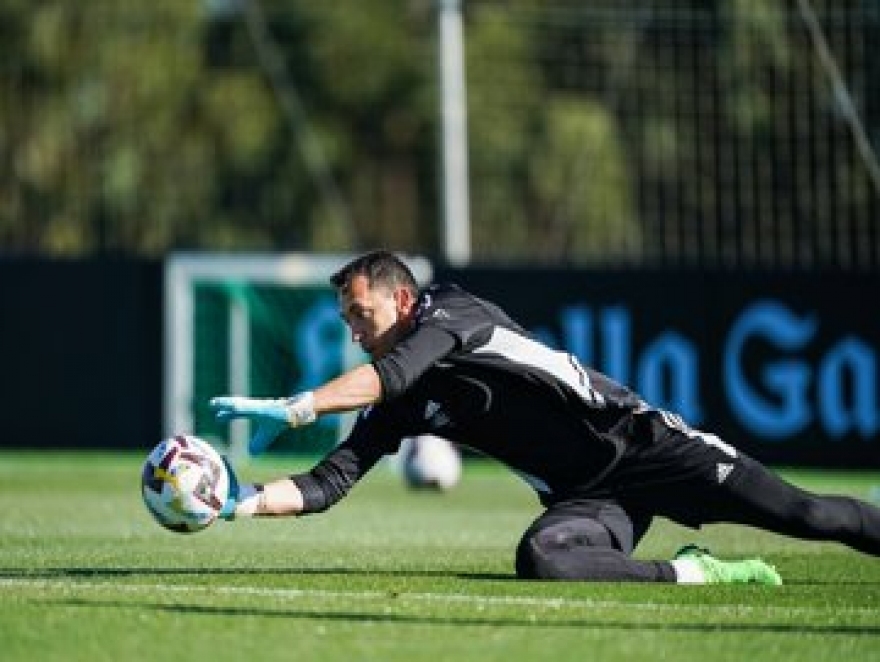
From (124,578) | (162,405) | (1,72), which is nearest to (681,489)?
(124,578)

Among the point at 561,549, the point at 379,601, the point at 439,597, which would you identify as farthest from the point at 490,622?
the point at 561,549

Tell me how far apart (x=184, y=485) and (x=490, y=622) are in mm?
1706

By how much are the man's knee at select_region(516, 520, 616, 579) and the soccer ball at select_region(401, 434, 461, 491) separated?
26.2 ft

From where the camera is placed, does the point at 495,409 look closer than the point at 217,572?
Yes

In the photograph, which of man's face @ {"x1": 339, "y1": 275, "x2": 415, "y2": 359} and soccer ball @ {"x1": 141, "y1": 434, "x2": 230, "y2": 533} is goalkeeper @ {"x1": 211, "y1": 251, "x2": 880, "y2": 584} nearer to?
man's face @ {"x1": 339, "y1": 275, "x2": 415, "y2": 359}

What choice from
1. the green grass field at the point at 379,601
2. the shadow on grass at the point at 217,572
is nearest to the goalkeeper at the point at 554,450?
the green grass field at the point at 379,601

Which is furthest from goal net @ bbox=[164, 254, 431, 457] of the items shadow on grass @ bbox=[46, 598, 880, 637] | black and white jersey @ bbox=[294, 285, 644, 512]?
shadow on grass @ bbox=[46, 598, 880, 637]

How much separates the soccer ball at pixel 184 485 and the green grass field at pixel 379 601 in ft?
0.96

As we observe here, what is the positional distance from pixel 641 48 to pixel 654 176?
138 centimetres

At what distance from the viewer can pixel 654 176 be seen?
2575 cm

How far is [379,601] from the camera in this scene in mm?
9367

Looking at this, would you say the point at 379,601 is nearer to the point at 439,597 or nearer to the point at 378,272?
the point at 439,597

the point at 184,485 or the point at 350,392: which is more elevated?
the point at 350,392

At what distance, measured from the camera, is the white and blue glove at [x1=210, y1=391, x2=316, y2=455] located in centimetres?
917
